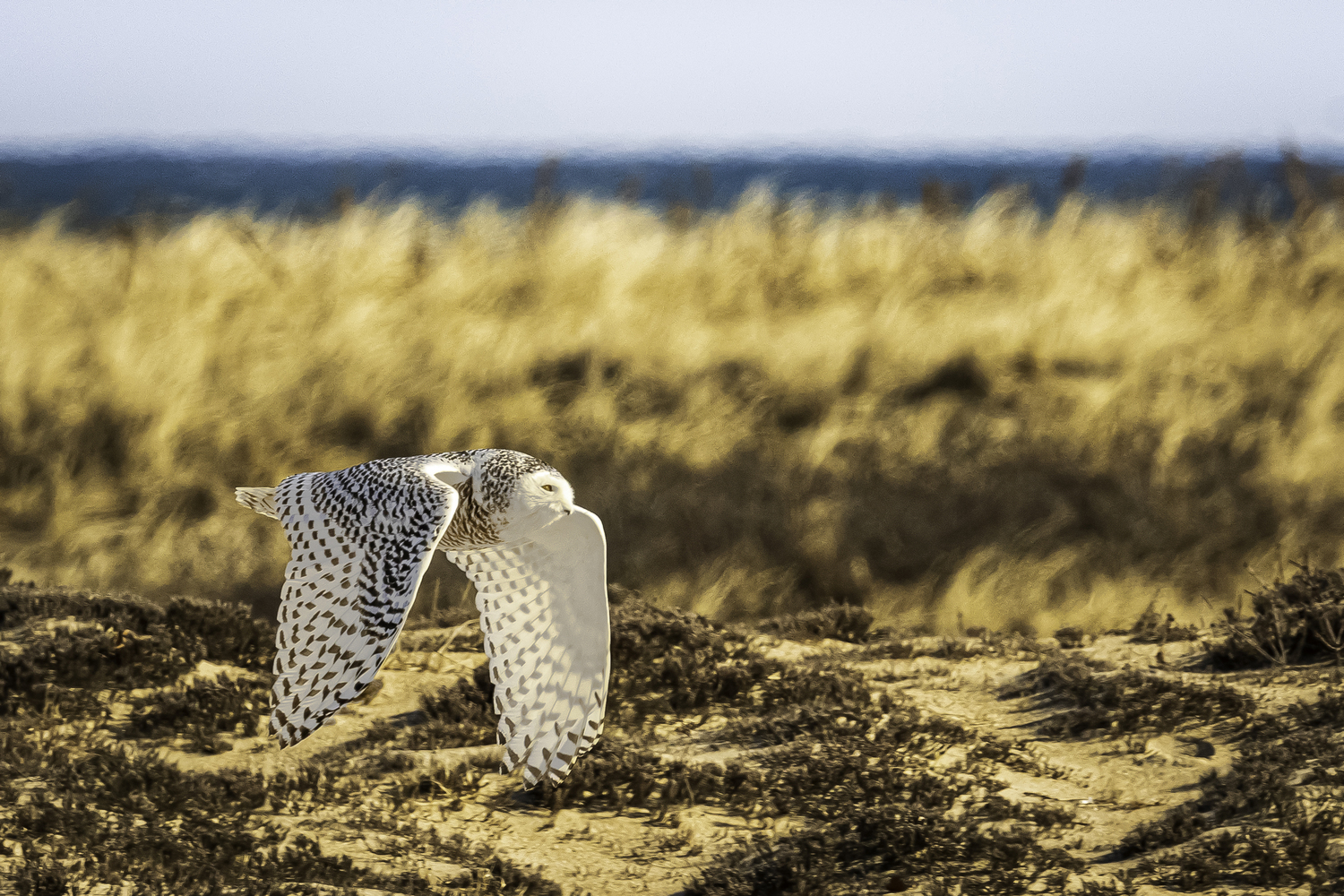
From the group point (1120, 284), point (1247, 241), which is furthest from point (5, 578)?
point (1247, 241)

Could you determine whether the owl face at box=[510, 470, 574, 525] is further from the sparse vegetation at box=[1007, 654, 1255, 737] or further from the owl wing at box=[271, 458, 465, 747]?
the sparse vegetation at box=[1007, 654, 1255, 737]

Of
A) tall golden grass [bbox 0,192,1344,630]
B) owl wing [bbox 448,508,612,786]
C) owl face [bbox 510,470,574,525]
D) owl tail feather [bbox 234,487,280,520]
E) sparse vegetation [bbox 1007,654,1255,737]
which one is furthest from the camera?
tall golden grass [bbox 0,192,1344,630]

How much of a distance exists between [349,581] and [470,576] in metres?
0.65

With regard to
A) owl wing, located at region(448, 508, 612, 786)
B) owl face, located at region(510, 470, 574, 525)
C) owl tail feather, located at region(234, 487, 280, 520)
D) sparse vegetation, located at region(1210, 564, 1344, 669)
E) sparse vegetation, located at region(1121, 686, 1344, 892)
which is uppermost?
owl face, located at region(510, 470, 574, 525)

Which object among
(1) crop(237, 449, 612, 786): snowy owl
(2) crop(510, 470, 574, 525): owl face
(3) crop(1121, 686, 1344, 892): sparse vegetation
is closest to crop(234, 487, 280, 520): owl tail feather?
(1) crop(237, 449, 612, 786): snowy owl

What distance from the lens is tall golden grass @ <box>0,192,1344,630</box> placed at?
6762mm

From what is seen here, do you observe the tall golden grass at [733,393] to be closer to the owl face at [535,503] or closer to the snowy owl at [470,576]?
the snowy owl at [470,576]

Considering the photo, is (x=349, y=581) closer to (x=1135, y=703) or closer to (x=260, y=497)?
(x=260, y=497)

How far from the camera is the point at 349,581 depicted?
8.93 feet

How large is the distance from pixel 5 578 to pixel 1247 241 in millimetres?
10489

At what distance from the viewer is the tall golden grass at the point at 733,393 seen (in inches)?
266

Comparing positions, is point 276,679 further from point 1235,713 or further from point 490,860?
point 1235,713

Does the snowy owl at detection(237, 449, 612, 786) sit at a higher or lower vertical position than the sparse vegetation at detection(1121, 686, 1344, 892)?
higher

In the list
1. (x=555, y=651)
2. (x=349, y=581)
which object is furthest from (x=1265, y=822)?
(x=349, y=581)
